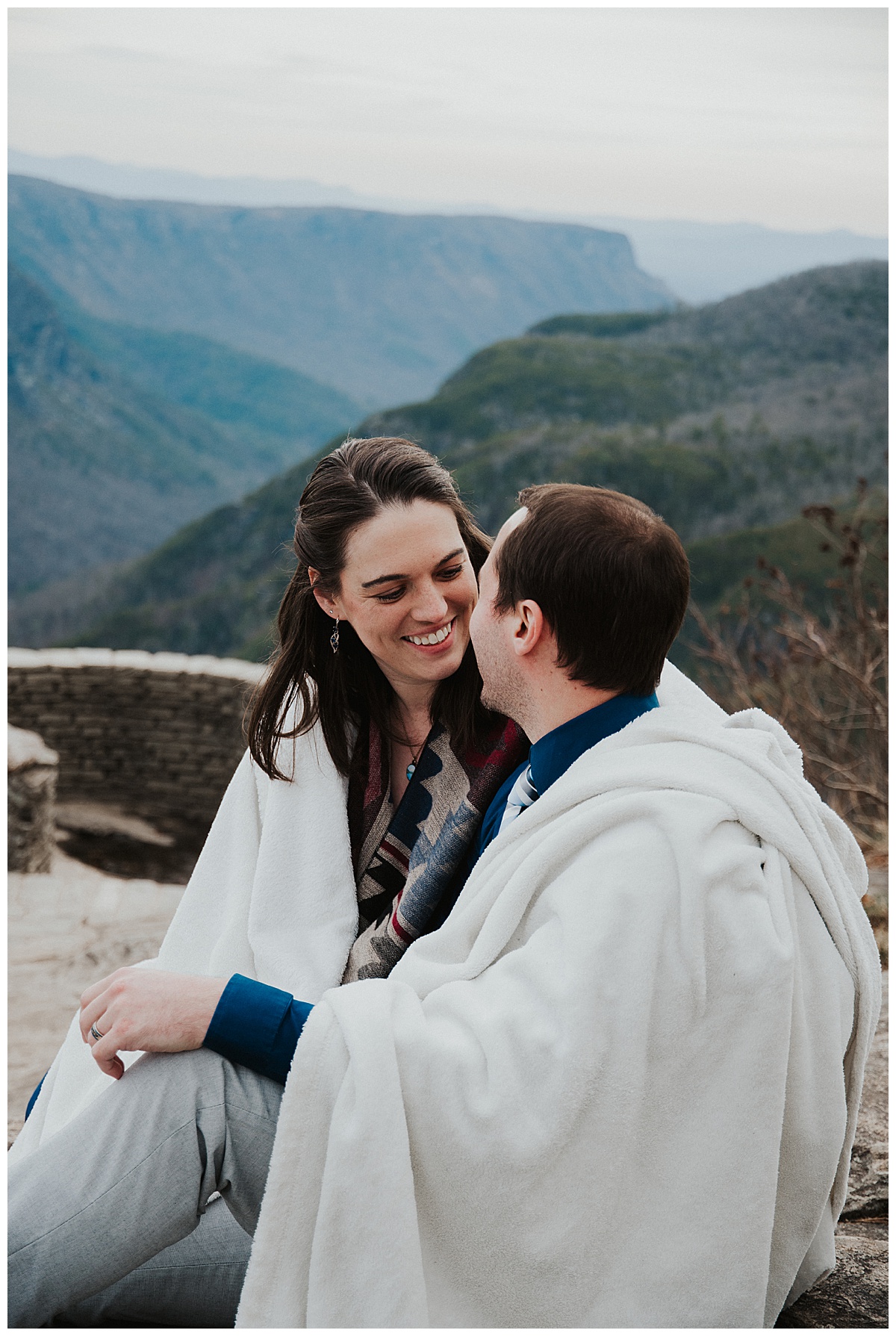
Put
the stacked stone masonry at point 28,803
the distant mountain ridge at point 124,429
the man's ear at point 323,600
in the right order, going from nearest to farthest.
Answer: the man's ear at point 323,600
the stacked stone masonry at point 28,803
the distant mountain ridge at point 124,429

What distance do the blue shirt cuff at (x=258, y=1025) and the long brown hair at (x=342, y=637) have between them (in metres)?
0.62

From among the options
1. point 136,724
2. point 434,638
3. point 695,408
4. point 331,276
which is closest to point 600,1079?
point 434,638

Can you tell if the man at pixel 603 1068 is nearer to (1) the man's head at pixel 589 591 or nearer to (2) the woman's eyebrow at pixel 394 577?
(1) the man's head at pixel 589 591

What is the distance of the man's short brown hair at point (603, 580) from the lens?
49.4 inches

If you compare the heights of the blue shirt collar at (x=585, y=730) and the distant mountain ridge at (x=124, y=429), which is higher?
the blue shirt collar at (x=585, y=730)

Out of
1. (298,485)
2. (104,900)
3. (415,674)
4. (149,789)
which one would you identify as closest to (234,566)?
(298,485)

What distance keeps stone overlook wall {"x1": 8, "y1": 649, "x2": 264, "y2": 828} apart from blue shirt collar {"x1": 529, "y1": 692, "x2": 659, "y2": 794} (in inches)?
236

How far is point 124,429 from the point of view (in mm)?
41031

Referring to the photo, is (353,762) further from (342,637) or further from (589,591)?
(589,591)

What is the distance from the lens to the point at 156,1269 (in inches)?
55.2

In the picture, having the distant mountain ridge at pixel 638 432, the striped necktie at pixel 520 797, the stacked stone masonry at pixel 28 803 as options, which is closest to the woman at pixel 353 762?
the striped necktie at pixel 520 797

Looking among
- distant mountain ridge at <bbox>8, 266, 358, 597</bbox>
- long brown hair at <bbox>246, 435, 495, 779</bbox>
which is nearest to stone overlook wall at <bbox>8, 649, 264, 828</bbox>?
long brown hair at <bbox>246, 435, 495, 779</bbox>

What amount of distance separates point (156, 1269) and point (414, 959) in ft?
1.84

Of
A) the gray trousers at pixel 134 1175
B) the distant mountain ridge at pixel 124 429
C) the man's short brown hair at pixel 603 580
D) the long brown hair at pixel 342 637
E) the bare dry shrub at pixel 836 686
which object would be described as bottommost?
the distant mountain ridge at pixel 124 429
